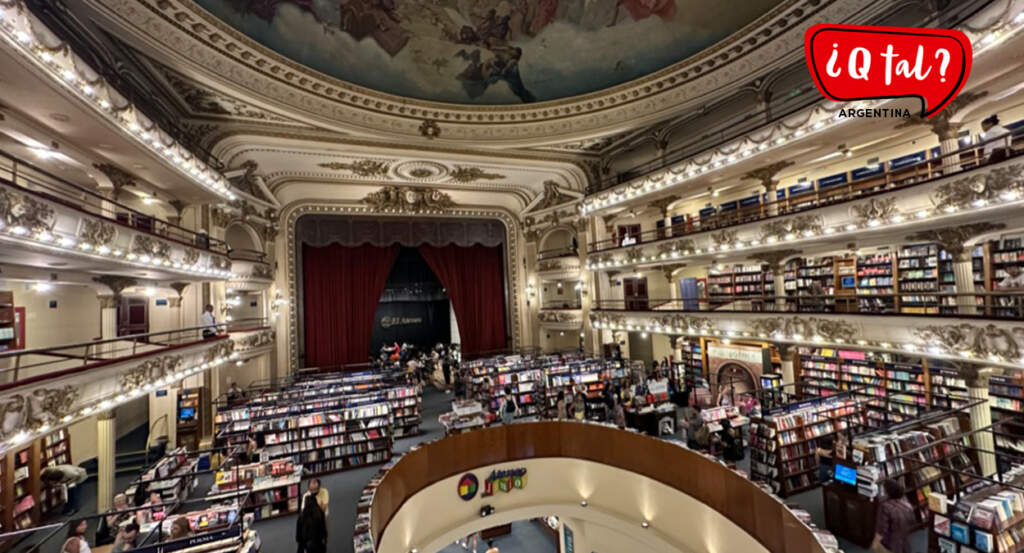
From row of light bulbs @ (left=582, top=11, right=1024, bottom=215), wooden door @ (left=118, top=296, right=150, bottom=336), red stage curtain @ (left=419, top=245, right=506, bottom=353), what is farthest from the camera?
red stage curtain @ (left=419, top=245, right=506, bottom=353)

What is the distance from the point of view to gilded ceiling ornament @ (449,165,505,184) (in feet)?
48.0

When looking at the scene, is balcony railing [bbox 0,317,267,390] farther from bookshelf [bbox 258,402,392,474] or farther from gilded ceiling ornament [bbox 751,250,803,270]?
gilded ceiling ornament [bbox 751,250,803,270]

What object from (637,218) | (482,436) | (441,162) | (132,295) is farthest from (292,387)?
(637,218)

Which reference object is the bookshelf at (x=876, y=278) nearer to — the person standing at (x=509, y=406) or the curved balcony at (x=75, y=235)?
the person standing at (x=509, y=406)

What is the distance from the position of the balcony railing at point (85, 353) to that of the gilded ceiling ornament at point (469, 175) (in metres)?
7.75

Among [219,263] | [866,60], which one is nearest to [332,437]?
[219,263]

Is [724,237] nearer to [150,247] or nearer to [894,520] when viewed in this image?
[894,520]

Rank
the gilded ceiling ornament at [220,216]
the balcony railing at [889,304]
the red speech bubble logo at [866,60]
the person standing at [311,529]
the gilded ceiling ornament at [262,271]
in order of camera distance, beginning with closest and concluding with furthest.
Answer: the red speech bubble logo at [866,60], the person standing at [311,529], the balcony railing at [889,304], the gilded ceiling ornament at [220,216], the gilded ceiling ornament at [262,271]

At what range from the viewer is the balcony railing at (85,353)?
4.69 m

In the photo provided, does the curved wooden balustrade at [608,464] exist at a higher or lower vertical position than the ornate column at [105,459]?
lower

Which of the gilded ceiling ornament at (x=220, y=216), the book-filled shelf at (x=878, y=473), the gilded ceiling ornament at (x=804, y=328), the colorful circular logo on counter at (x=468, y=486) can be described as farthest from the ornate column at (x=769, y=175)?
the gilded ceiling ornament at (x=220, y=216)

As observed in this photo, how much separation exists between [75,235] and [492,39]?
9.80m

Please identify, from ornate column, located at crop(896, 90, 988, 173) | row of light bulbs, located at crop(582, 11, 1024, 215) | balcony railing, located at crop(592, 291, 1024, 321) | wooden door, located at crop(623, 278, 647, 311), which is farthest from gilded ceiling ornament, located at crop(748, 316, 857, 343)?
wooden door, located at crop(623, 278, 647, 311)

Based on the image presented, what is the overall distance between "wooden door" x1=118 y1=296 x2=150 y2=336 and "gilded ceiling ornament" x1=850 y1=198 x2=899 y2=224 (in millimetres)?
15509
